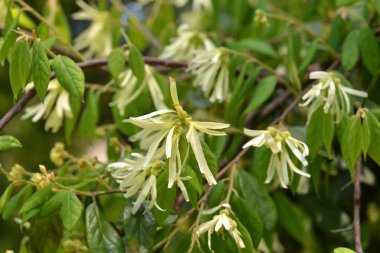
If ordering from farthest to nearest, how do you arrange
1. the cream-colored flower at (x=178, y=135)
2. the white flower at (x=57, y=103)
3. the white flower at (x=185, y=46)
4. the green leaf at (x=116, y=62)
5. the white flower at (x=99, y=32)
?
the white flower at (x=99, y=32) < the white flower at (x=185, y=46) < the white flower at (x=57, y=103) < the green leaf at (x=116, y=62) < the cream-colored flower at (x=178, y=135)

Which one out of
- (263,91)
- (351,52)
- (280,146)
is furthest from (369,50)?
(280,146)

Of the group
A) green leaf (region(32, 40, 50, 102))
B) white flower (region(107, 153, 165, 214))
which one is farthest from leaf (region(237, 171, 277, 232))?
green leaf (region(32, 40, 50, 102))

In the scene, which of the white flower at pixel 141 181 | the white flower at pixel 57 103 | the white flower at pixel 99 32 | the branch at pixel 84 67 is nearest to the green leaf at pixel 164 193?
the white flower at pixel 141 181

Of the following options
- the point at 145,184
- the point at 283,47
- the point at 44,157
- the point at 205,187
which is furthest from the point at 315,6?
the point at 44,157

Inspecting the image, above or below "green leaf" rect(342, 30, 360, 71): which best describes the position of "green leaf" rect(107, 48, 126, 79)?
above

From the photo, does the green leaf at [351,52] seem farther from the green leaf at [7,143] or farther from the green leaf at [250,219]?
the green leaf at [7,143]

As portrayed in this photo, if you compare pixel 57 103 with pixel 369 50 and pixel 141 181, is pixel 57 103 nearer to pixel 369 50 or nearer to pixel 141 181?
pixel 141 181

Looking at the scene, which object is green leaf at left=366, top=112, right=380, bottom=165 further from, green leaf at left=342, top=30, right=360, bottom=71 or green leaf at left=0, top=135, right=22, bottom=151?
green leaf at left=0, top=135, right=22, bottom=151
